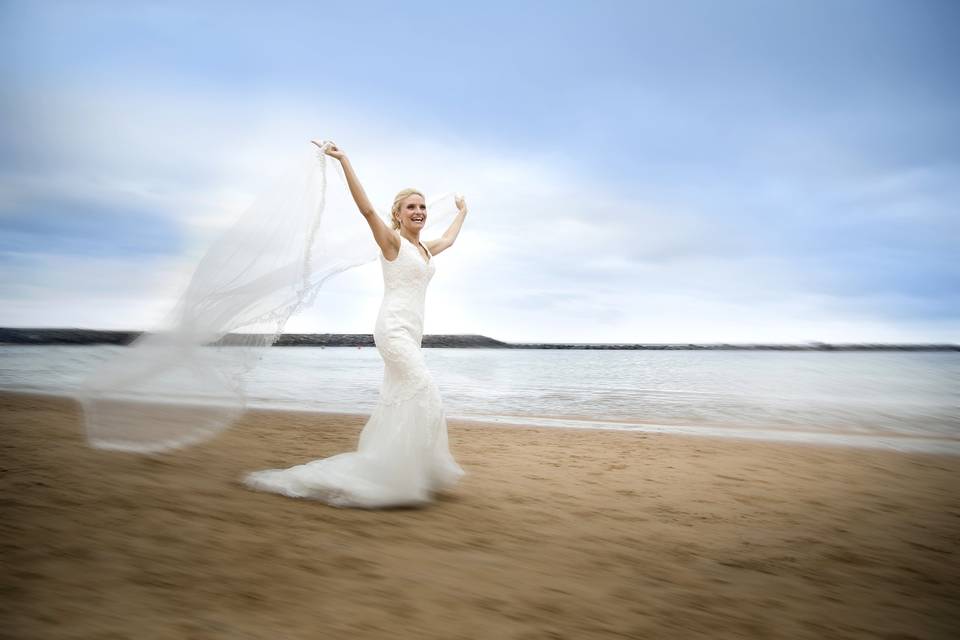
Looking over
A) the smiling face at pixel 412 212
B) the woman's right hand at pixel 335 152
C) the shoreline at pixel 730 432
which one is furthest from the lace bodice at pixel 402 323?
the shoreline at pixel 730 432

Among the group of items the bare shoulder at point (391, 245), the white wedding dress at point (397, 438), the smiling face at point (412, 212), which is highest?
the smiling face at point (412, 212)

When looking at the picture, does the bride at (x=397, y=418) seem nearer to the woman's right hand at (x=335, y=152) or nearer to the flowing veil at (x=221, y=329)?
the woman's right hand at (x=335, y=152)

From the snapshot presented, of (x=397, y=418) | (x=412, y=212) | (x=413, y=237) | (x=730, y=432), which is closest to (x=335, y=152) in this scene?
(x=412, y=212)

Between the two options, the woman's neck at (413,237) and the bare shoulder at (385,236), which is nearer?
the bare shoulder at (385,236)

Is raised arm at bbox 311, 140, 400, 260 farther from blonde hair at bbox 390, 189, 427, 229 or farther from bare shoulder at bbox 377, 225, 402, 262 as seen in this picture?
blonde hair at bbox 390, 189, 427, 229

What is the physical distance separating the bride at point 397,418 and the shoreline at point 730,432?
21.8 feet

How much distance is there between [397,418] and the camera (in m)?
4.92

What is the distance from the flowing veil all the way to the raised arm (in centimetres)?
26

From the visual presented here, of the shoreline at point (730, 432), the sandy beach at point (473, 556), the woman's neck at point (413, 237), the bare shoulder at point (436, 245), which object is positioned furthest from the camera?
the shoreline at point (730, 432)

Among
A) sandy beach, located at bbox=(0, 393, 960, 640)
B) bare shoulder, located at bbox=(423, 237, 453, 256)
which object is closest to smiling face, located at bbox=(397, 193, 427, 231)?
bare shoulder, located at bbox=(423, 237, 453, 256)

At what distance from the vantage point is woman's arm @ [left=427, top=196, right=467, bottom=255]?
561cm

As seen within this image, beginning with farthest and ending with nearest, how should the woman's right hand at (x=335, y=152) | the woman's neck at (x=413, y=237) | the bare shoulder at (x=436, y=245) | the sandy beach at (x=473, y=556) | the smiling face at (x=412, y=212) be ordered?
the bare shoulder at (x=436, y=245), the woman's neck at (x=413, y=237), the smiling face at (x=412, y=212), the woman's right hand at (x=335, y=152), the sandy beach at (x=473, y=556)

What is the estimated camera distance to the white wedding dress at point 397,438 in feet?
15.6

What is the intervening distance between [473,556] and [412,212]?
2.78 meters
